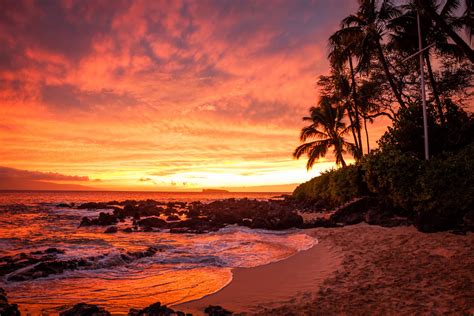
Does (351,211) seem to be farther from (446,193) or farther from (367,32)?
(367,32)

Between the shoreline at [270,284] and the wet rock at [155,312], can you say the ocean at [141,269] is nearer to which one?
the shoreline at [270,284]

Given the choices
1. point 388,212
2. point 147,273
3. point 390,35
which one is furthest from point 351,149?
point 147,273

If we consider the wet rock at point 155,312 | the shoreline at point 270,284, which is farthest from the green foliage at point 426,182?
the wet rock at point 155,312

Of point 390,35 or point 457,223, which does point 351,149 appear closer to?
point 390,35

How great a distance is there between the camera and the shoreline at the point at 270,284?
5.23 metres

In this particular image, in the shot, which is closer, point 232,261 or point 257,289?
point 257,289

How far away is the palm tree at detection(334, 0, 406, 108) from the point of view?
20.8 metres

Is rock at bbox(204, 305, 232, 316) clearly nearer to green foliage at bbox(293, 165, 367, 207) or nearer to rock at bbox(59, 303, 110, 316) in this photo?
rock at bbox(59, 303, 110, 316)

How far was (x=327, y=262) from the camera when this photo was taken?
795 centimetres

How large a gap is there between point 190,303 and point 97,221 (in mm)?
16648

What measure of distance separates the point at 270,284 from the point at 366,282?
1.87 metres

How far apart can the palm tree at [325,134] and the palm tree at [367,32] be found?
32.2ft

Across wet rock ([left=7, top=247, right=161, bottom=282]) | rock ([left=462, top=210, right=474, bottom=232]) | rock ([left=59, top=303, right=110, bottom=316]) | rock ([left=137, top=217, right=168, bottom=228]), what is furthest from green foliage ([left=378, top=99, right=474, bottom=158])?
rock ([left=59, top=303, right=110, bottom=316])

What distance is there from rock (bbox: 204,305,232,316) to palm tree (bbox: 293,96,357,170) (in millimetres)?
28775
